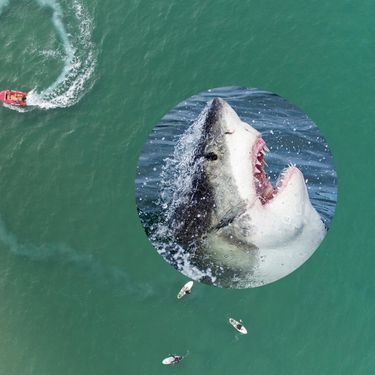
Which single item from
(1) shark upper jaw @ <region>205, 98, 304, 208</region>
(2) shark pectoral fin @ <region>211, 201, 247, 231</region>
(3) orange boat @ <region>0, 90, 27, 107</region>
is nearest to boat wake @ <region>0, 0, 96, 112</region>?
(3) orange boat @ <region>0, 90, 27, 107</region>

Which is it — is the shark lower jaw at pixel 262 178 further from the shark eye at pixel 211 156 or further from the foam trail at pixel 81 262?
the foam trail at pixel 81 262

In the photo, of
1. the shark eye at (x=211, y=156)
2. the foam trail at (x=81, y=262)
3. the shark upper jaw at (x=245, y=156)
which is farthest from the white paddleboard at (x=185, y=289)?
the shark eye at (x=211, y=156)

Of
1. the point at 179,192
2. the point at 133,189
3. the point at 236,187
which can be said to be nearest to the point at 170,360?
the point at 179,192

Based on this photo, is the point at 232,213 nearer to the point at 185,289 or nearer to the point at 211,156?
the point at 211,156

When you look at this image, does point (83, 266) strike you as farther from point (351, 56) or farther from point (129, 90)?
point (351, 56)

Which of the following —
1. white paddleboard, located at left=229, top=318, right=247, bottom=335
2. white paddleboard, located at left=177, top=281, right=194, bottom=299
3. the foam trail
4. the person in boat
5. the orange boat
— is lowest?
the person in boat

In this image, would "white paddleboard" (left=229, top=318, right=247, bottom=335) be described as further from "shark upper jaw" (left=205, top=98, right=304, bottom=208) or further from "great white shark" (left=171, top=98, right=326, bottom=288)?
"shark upper jaw" (left=205, top=98, right=304, bottom=208)
